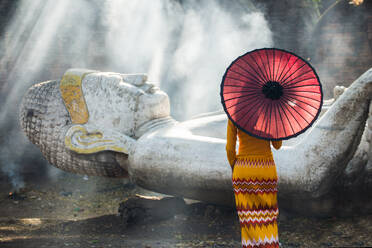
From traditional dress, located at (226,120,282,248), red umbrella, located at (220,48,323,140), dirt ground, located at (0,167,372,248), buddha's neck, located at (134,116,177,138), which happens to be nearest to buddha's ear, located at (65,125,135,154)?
buddha's neck, located at (134,116,177,138)

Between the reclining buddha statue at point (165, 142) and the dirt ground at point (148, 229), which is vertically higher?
the reclining buddha statue at point (165, 142)

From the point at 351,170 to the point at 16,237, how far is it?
288 centimetres

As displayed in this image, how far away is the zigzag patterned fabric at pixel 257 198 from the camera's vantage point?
7.82 ft

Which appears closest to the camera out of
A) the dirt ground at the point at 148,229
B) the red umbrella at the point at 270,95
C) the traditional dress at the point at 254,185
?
the red umbrella at the point at 270,95

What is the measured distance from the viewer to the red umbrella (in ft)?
7.38

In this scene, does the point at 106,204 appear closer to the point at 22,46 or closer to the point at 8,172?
Answer: the point at 8,172

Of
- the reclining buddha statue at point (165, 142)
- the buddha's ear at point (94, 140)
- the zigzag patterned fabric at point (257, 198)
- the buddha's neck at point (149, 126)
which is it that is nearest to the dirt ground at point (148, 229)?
the reclining buddha statue at point (165, 142)

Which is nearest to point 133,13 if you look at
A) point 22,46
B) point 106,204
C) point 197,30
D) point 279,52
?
point 197,30

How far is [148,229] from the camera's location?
3957mm

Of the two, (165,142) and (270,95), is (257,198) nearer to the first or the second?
(270,95)

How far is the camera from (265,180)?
2393 millimetres

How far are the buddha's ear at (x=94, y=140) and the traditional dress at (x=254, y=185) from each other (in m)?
1.59

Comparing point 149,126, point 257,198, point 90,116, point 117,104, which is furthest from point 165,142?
point 257,198

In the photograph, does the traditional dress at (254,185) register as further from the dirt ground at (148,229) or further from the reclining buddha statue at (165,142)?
the dirt ground at (148,229)
